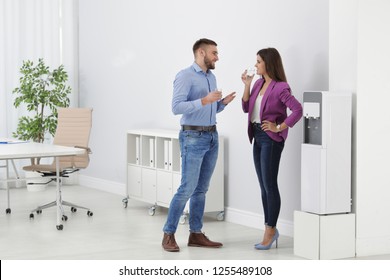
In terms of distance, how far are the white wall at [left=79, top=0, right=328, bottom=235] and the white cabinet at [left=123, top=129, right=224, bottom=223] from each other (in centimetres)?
14

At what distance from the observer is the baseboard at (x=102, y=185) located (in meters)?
9.38

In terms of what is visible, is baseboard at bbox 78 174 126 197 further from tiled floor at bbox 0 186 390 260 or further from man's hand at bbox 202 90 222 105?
man's hand at bbox 202 90 222 105

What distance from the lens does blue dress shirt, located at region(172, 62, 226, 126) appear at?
18.3 feet

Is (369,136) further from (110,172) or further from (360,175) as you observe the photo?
(110,172)

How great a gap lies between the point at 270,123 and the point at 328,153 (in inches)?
21.0

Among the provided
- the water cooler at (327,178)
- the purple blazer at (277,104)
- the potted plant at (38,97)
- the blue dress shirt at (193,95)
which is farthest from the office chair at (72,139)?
the water cooler at (327,178)

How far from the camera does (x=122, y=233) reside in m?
6.73

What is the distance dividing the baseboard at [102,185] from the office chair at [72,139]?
1240 mm

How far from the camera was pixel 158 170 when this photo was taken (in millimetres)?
7816

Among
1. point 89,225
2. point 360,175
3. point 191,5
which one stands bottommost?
point 89,225

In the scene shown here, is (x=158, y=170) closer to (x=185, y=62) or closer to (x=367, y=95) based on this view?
(x=185, y=62)

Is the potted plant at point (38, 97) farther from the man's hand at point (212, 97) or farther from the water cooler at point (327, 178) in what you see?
the water cooler at point (327, 178)

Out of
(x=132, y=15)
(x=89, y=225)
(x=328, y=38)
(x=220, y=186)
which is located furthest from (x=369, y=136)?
(x=132, y=15)
